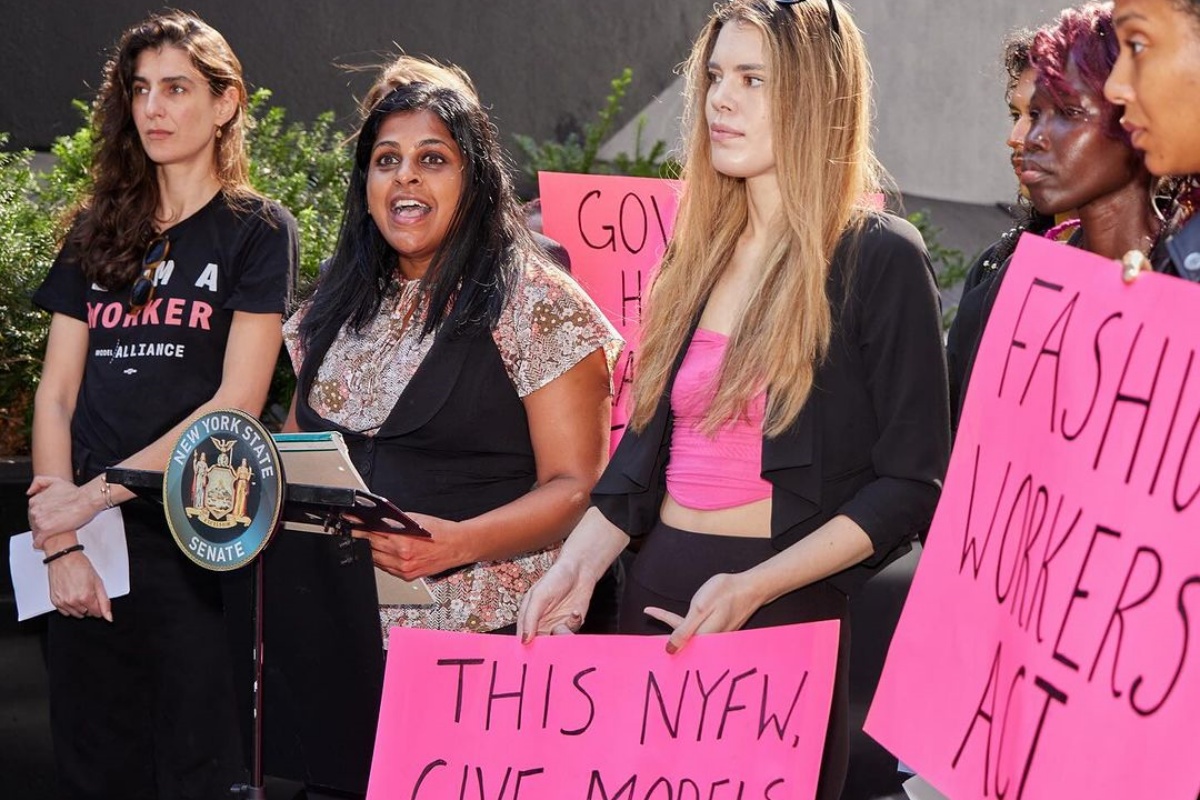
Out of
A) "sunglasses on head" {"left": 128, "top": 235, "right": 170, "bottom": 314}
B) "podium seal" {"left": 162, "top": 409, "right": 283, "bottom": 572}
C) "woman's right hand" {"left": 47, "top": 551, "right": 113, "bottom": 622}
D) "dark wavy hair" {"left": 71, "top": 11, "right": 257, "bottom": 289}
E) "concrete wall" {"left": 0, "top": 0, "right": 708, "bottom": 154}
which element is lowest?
"woman's right hand" {"left": 47, "top": 551, "right": 113, "bottom": 622}

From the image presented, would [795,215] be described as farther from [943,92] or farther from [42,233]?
[943,92]

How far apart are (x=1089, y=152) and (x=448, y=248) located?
1347 millimetres

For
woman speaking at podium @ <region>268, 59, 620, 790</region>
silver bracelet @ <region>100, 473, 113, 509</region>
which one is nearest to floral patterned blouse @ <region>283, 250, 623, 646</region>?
woman speaking at podium @ <region>268, 59, 620, 790</region>

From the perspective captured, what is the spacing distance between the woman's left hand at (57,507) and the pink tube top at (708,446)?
171 centimetres

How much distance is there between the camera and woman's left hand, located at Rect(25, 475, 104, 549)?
392cm

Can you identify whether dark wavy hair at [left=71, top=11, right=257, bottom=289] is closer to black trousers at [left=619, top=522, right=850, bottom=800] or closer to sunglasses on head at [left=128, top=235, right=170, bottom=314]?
sunglasses on head at [left=128, top=235, right=170, bottom=314]

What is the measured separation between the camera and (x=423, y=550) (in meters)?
3.03

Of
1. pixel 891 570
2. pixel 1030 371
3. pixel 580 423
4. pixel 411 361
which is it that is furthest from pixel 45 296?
pixel 1030 371

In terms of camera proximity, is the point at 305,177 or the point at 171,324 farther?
the point at 305,177

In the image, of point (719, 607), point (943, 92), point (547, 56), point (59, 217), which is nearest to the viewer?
point (719, 607)

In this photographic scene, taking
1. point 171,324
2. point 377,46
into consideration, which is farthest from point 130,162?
point 377,46

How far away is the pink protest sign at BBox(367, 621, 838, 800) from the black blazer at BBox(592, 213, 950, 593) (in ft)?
0.71

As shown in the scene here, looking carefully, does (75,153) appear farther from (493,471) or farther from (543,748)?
(543,748)

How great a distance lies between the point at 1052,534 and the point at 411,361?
1.64 metres
